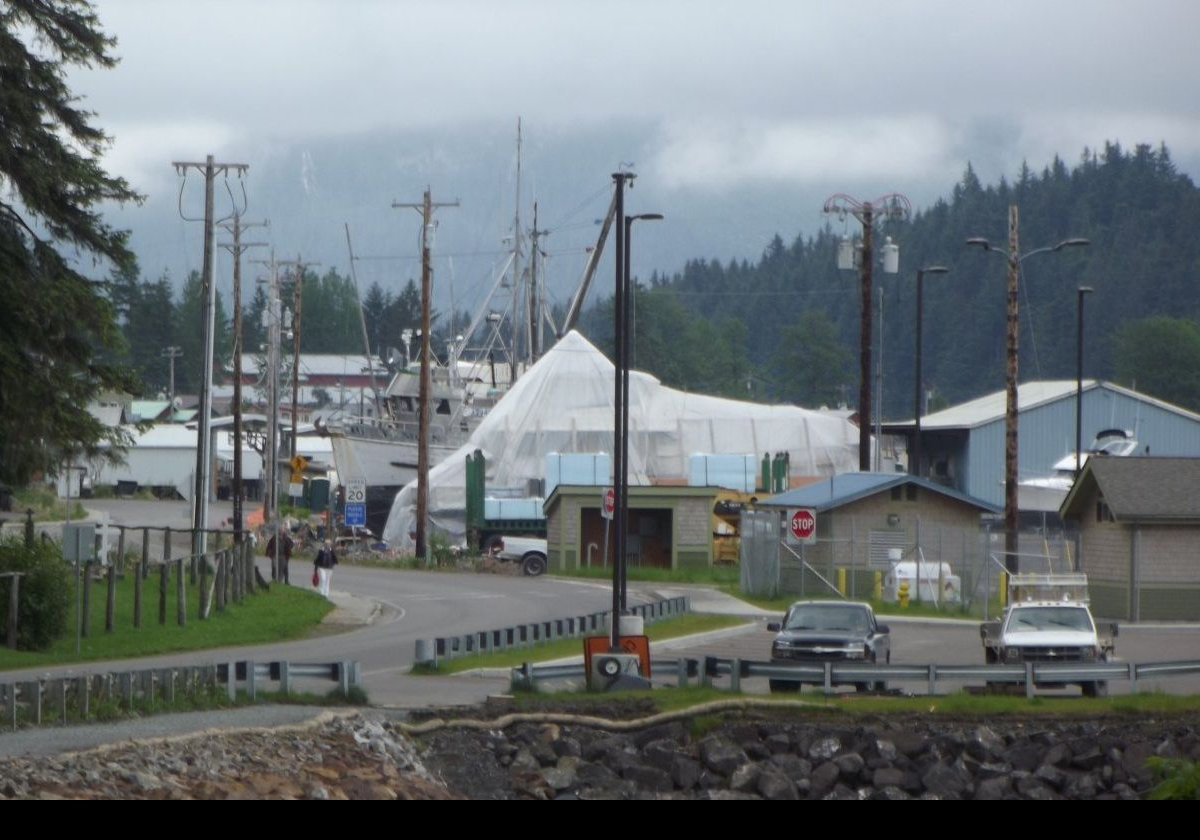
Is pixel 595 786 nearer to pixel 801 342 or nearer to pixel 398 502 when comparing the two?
pixel 398 502

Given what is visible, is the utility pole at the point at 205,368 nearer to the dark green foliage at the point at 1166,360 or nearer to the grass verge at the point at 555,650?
the grass verge at the point at 555,650

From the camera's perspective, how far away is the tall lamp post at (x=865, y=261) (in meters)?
51.5

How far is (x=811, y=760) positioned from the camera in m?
25.2

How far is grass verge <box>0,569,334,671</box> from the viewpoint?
3183cm

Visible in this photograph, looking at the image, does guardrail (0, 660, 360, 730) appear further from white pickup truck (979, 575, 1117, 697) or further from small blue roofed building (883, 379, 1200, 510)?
small blue roofed building (883, 379, 1200, 510)

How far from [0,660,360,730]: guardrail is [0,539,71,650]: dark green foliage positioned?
500 centimetres

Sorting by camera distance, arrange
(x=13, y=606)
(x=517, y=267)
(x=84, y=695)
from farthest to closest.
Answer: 1. (x=517, y=267)
2. (x=13, y=606)
3. (x=84, y=695)

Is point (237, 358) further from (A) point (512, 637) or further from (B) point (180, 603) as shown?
(A) point (512, 637)

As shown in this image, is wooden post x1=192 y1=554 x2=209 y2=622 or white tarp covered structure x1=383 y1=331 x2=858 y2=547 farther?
white tarp covered structure x1=383 y1=331 x2=858 y2=547

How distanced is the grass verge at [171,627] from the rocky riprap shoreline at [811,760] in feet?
33.2

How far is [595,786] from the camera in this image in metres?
24.2

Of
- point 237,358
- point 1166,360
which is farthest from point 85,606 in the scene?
point 1166,360

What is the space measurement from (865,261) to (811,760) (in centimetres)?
2869

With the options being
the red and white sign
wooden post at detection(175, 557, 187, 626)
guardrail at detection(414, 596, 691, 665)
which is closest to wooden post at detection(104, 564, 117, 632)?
wooden post at detection(175, 557, 187, 626)
